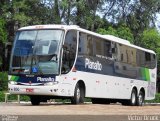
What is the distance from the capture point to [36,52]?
68.8 feet

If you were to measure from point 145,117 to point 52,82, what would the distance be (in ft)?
29.8

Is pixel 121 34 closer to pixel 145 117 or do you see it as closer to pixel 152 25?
pixel 152 25

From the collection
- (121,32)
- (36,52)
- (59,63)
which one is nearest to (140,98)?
(59,63)

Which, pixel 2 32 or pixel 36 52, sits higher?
pixel 2 32

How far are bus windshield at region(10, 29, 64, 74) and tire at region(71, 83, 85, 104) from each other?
59.7 inches

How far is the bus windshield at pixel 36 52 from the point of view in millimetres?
20703

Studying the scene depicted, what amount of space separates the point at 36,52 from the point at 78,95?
2644 mm

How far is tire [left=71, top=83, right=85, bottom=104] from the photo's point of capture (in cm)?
2147

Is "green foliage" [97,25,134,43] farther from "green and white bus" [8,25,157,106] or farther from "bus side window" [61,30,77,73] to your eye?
"bus side window" [61,30,77,73]

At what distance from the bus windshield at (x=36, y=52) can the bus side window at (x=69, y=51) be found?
1.06ft

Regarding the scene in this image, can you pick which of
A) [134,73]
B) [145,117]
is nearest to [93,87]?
[134,73]

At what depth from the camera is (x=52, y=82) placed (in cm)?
2072

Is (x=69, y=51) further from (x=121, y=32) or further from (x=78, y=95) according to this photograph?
(x=121, y=32)

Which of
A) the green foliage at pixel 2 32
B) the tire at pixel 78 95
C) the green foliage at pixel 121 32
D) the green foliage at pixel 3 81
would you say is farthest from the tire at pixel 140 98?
the green foliage at pixel 2 32
